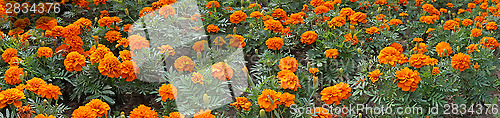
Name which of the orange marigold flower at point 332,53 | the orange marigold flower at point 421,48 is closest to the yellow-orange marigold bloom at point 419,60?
the orange marigold flower at point 421,48

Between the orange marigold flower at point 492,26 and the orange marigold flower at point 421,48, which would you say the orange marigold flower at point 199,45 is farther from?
the orange marigold flower at point 492,26

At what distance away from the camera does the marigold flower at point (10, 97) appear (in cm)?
225

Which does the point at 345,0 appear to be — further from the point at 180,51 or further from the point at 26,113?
the point at 26,113

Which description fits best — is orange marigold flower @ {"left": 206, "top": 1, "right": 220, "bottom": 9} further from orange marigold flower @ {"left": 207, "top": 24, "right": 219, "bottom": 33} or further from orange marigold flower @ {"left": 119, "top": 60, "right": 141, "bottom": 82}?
orange marigold flower @ {"left": 119, "top": 60, "right": 141, "bottom": 82}

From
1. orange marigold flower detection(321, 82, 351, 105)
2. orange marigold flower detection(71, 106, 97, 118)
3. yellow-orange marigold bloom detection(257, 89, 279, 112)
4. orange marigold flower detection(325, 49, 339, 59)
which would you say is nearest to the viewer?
orange marigold flower detection(71, 106, 97, 118)

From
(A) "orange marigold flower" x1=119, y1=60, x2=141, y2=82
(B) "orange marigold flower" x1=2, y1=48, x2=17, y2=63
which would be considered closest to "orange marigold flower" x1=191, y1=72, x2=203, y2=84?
(A) "orange marigold flower" x1=119, y1=60, x2=141, y2=82

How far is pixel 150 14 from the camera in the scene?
3.36 metres

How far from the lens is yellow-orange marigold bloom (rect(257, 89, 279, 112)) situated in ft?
7.29

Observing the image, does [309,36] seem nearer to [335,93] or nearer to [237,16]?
[237,16]

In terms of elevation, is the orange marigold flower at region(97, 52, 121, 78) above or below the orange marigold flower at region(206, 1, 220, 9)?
below

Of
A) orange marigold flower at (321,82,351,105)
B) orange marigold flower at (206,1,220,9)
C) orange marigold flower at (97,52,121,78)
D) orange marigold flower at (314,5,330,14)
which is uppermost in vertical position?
orange marigold flower at (206,1,220,9)

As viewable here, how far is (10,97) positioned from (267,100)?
1.60 metres

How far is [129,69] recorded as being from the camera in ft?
8.61

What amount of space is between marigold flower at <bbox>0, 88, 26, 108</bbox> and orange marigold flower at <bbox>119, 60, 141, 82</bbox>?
25.0 inches
